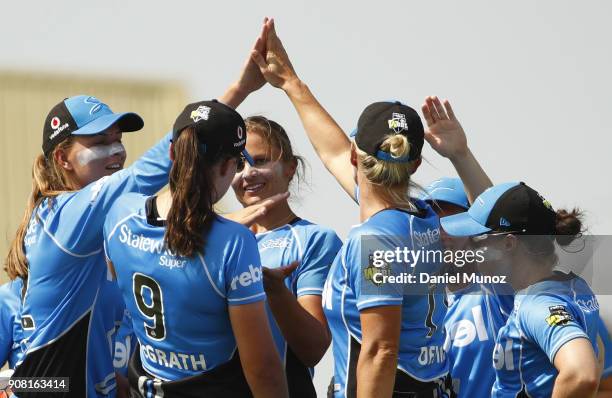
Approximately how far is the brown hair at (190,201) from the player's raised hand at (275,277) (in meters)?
0.37

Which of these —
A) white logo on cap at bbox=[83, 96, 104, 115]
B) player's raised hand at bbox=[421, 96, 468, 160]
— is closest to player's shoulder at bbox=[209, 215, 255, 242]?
white logo on cap at bbox=[83, 96, 104, 115]

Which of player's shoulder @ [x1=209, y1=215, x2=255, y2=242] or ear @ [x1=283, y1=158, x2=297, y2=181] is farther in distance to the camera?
ear @ [x1=283, y1=158, x2=297, y2=181]

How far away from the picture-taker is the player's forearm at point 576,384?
317cm

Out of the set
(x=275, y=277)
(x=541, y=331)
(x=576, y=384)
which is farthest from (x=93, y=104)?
(x=576, y=384)

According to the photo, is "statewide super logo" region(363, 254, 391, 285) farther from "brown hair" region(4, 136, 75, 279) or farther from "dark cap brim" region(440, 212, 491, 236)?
"brown hair" region(4, 136, 75, 279)

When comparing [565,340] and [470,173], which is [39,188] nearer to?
[470,173]

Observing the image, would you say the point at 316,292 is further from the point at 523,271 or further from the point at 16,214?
the point at 16,214

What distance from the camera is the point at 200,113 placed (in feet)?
10.6

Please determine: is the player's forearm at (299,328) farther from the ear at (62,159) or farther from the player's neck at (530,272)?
the ear at (62,159)

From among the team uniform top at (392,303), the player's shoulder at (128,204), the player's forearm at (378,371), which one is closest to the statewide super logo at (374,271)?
the team uniform top at (392,303)

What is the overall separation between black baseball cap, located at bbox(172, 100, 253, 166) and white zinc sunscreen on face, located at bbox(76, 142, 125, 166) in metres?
0.82

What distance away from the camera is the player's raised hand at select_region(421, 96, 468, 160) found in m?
4.24

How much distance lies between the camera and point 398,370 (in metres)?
3.38

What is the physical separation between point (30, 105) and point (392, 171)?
764cm
